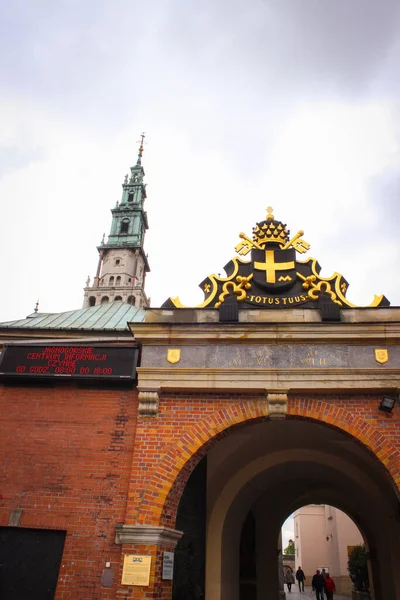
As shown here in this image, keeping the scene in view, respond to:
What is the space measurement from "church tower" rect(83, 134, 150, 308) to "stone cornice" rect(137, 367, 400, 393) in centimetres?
3462

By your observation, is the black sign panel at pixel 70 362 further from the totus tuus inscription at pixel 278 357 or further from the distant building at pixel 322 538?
the distant building at pixel 322 538

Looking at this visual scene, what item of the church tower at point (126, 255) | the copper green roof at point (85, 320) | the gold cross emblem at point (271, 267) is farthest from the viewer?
the church tower at point (126, 255)

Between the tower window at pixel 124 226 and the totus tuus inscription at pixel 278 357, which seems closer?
the totus tuus inscription at pixel 278 357

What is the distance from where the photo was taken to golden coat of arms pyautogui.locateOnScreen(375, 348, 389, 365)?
9.39 m

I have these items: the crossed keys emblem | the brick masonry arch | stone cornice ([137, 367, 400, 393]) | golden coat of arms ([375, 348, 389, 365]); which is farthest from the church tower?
golden coat of arms ([375, 348, 389, 365])

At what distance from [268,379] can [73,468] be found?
155 inches

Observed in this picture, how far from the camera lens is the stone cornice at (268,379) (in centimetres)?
922

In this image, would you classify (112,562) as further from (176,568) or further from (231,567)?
(231,567)

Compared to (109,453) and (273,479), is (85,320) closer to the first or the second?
(273,479)

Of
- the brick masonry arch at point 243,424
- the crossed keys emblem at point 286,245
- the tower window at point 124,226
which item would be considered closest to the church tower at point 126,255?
the tower window at point 124,226

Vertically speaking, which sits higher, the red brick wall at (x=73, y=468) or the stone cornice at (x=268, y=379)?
the stone cornice at (x=268, y=379)

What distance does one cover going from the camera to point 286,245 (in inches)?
442

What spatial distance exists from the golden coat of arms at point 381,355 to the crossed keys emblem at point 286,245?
2.79 metres

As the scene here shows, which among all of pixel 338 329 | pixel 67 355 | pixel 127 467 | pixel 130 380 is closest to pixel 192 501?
→ pixel 127 467
